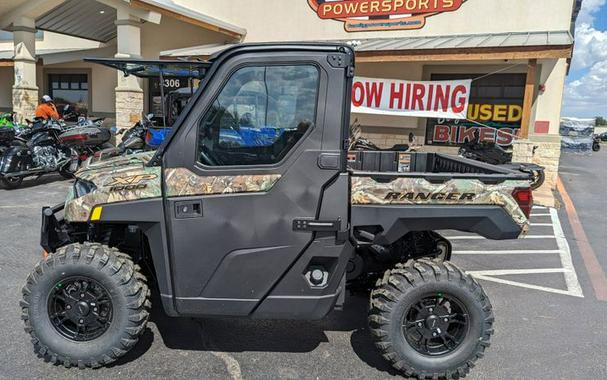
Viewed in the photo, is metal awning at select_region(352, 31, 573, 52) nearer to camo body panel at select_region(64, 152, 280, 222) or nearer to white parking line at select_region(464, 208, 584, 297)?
white parking line at select_region(464, 208, 584, 297)

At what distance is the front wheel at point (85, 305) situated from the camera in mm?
3055

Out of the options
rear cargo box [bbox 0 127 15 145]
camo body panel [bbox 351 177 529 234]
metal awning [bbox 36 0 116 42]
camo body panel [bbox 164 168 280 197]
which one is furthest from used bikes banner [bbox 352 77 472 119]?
camo body panel [bbox 164 168 280 197]

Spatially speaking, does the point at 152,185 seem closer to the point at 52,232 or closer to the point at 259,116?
the point at 259,116

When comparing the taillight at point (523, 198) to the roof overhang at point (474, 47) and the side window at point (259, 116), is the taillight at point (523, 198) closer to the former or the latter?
the side window at point (259, 116)

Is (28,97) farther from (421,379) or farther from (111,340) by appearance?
(421,379)

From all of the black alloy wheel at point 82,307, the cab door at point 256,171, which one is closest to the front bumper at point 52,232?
the black alloy wheel at point 82,307

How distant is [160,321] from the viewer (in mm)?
3891

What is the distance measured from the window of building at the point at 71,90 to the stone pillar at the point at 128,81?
610cm

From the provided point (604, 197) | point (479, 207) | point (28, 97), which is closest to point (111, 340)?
point (479, 207)

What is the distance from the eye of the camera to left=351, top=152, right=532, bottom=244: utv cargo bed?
308 centimetres

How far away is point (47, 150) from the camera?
9742 mm

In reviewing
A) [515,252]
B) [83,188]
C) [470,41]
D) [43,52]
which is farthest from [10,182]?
[43,52]

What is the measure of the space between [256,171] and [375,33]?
454 inches

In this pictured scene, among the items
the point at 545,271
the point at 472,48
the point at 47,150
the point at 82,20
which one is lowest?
the point at 545,271
